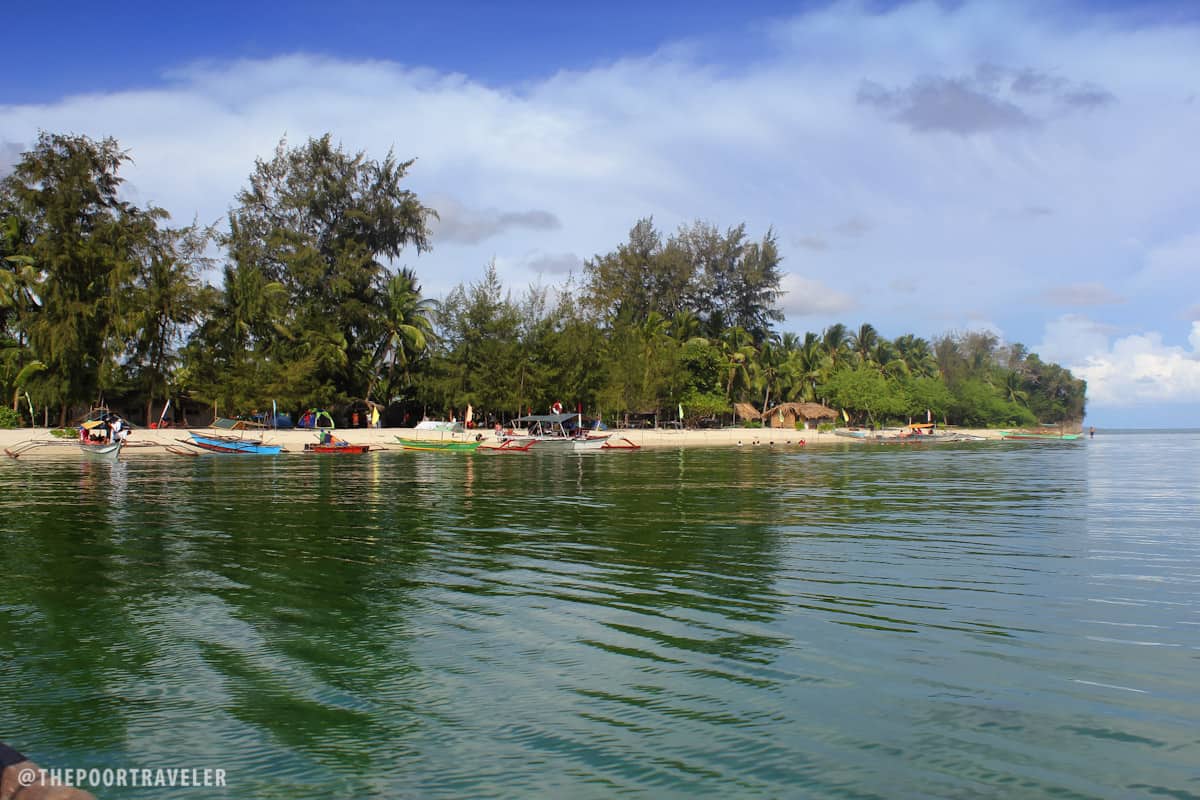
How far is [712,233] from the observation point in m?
85.2

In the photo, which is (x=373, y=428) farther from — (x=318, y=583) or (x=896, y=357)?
(x=896, y=357)

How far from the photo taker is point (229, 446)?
142 ft

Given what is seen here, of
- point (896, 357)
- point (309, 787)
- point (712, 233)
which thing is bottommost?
point (309, 787)

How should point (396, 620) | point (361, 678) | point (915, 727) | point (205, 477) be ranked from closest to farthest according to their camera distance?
point (915, 727)
point (361, 678)
point (396, 620)
point (205, 477)

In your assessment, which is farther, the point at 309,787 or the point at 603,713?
the point at 603,713

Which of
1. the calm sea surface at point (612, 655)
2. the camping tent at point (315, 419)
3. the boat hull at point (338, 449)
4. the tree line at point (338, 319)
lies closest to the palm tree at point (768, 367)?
the tree line at point (338, 319)

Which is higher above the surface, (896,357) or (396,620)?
(896,357)

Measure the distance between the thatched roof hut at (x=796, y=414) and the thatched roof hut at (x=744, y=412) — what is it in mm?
1259

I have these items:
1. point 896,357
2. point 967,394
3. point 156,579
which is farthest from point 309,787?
point 967,394

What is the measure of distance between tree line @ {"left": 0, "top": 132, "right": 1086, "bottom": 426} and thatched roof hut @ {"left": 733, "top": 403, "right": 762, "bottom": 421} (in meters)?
1.28

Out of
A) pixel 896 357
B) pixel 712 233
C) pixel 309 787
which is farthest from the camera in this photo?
pixel 896 357

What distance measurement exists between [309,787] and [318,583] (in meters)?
6.13

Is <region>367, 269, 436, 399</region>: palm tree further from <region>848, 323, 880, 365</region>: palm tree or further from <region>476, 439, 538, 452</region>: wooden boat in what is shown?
<region>848, 323, 880, 365</region>: palm tree

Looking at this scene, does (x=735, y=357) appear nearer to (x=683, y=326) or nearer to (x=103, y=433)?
(x=683, y=326)
